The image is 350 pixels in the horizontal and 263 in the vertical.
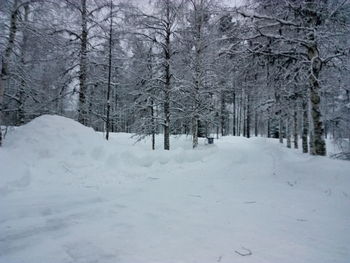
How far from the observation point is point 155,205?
5.26 metres

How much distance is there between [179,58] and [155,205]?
1084 centimetres

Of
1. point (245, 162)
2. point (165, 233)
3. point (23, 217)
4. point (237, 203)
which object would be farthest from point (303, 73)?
point (23, 217)

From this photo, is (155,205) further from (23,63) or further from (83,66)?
(83,66)

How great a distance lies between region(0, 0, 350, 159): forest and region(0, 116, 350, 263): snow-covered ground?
86.8 inches

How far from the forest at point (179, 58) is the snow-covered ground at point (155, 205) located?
7.23 ft

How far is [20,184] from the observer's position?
21.0ft

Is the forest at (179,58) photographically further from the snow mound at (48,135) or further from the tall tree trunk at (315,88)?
the snow mound at (48,135)

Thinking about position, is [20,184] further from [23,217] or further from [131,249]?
[131,249]

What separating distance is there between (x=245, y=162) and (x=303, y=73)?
13.1 ft

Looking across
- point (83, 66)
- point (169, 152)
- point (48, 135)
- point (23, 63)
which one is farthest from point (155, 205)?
point (83, 66)

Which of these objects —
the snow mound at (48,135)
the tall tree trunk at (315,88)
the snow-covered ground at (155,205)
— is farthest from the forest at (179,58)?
the snow-covered ground at (155,205)

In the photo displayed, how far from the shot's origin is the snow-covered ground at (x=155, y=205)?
3.21 meters

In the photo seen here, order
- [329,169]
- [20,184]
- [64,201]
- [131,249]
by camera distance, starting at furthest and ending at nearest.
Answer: [329,169] < [20,184] < [64,201] < [131,249]

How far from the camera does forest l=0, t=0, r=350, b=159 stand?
8.09 meters
